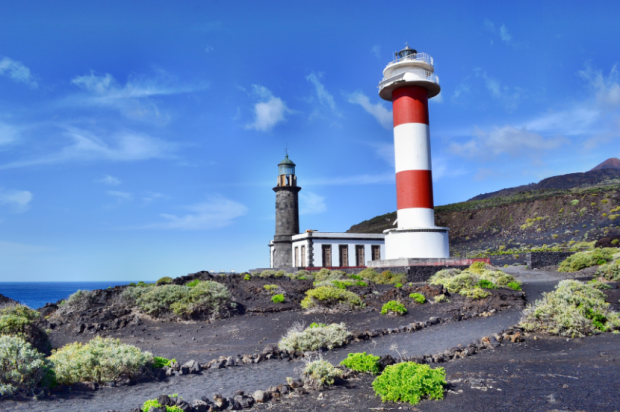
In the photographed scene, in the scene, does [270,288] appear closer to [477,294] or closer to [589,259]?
[477,294]

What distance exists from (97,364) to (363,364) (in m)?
4.32

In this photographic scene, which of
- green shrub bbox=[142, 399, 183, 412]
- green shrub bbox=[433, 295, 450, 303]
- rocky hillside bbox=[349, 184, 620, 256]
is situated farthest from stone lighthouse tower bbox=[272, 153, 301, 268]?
green shrub bbox=[142, 399, 183, 412]

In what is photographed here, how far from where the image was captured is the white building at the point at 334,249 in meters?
32.4

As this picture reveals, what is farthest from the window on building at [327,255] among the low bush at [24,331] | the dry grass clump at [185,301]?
the low bush at [24,331]

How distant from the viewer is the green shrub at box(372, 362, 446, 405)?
5.89m

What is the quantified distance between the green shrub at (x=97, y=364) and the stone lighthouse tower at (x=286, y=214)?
27.5 m

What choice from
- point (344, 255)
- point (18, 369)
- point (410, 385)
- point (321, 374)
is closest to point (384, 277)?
point (344, 255)

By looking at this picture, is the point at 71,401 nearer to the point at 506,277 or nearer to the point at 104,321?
the point at 104,321

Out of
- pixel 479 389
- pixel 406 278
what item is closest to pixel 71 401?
pixel 479 389

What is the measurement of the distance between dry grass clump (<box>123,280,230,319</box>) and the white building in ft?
55.3

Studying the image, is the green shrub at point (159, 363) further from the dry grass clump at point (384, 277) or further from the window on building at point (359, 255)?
the window on building at point (359, 255)

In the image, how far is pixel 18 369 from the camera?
21.4 ft

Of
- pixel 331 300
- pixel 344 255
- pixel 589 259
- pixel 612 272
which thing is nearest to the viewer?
pixel 331 300

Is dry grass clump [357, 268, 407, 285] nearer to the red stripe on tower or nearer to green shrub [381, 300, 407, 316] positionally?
the red stripe on tower
